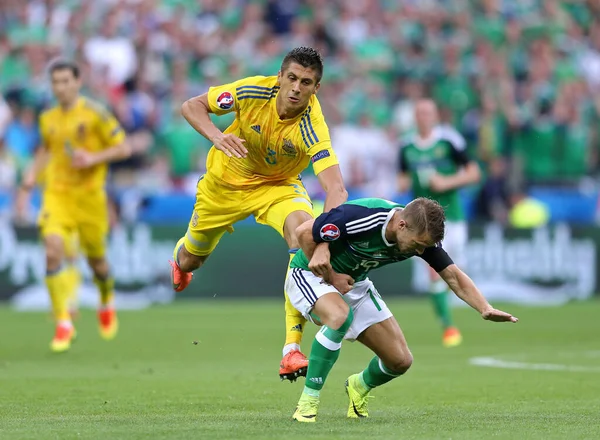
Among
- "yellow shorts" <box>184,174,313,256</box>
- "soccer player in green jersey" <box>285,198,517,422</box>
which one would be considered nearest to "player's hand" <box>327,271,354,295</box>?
"soccer player in green jersey" <box>285,198,517,422</box>

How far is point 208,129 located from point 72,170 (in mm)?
5464

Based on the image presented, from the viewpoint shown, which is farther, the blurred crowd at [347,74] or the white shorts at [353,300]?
the blurred crowd at [347,74]

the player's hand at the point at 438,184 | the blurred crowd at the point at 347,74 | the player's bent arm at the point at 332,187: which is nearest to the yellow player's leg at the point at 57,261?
the player's hand at the point at 438,184

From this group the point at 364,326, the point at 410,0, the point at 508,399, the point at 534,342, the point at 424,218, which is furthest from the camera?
the point at 410,0

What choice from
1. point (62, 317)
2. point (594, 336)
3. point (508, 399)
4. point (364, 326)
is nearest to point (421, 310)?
point (594, 336)

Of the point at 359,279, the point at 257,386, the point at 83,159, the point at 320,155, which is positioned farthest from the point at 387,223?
the point at 83,159

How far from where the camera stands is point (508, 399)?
29.9ft

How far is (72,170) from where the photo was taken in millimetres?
14141

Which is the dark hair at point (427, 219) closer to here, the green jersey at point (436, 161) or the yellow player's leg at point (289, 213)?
the yellow player's leg at point (289, 213)

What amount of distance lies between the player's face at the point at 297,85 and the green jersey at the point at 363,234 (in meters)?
1.53

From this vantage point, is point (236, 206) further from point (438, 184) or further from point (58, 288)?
point (438, 184)

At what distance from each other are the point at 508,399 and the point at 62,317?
5.95 metres

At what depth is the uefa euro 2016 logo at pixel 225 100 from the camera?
30.7 feet

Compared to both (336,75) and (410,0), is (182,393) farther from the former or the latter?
(410,0)
